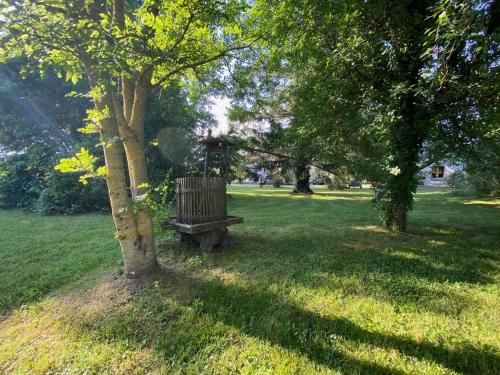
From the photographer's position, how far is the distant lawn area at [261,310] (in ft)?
7.09

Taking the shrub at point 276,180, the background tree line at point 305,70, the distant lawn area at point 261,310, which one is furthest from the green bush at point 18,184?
the shrub at point 276,180

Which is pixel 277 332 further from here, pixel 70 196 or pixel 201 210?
pixel 70 196

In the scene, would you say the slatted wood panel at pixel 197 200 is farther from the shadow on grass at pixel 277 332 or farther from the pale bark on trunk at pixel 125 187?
the shadow on grass at pixel 277 332

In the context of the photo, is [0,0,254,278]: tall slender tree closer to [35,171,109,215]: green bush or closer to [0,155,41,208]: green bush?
[35,171,109,215]: green bush

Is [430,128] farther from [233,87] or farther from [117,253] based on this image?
[117,253]

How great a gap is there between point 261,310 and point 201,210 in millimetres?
2358

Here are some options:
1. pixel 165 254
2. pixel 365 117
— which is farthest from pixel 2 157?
pixel 365 117

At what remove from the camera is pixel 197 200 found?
15.5 feet

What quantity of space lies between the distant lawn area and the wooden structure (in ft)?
1.06

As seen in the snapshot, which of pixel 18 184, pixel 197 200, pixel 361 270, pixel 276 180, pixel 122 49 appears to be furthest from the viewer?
pixel 276 180

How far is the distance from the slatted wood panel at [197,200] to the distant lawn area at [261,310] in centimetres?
64

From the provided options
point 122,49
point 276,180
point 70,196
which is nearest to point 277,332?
point 122,49

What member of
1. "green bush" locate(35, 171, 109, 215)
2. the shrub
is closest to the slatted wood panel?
"green bush" locate(35, 171, 109, 215)

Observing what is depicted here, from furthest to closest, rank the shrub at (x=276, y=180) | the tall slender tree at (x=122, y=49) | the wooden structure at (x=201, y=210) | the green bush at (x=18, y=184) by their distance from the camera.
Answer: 1. the shrub at (x=276, y=180)
2. the green bush at (x=18, y=184)
3. the wooden structure at (x=201, y=210)
4. the tall slender tree at (x=122, y=49)
